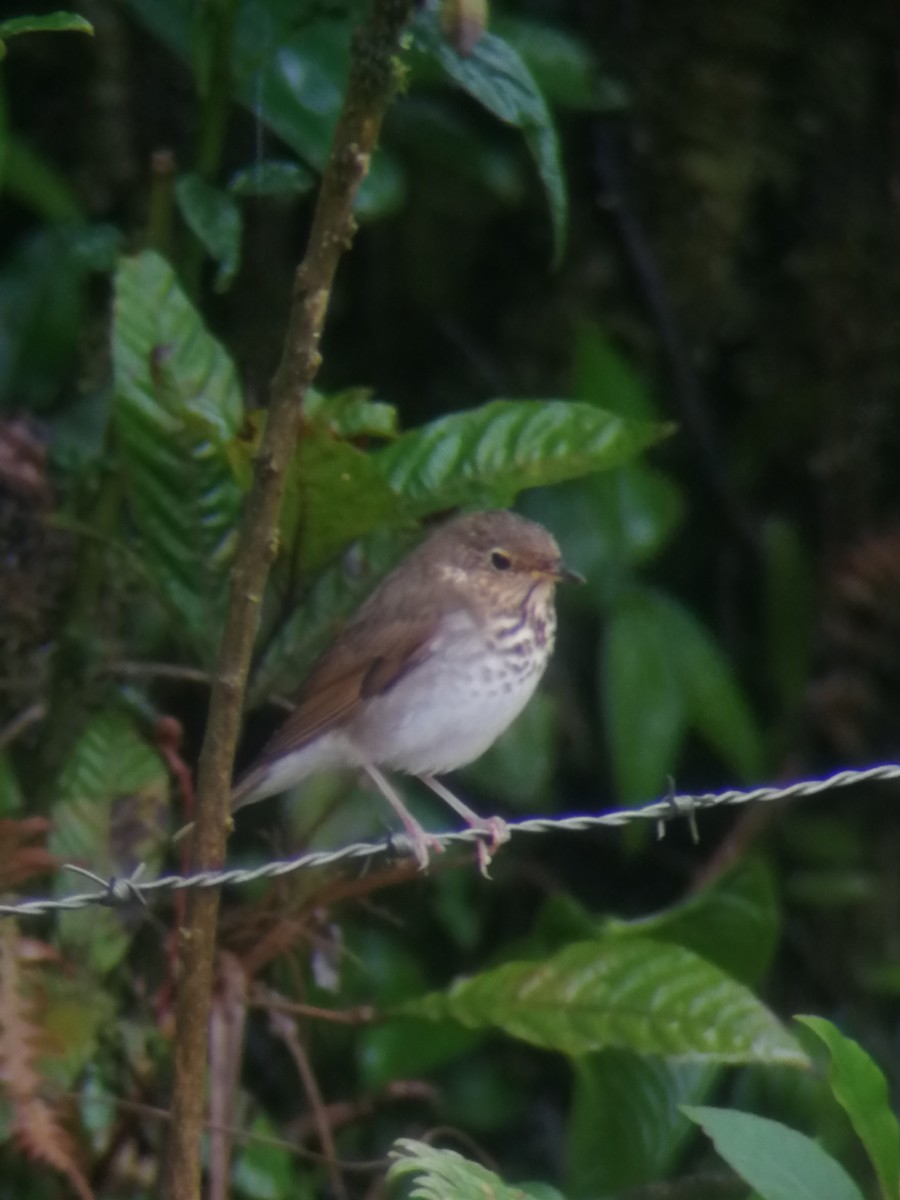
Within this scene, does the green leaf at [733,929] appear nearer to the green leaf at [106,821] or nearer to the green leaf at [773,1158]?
the green leaf at [106,821]

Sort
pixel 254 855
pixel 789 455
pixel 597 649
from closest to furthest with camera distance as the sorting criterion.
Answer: pixel 254 855 → pixel 597 649 → pixel 789 455

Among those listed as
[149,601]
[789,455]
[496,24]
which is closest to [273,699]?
[149,601]

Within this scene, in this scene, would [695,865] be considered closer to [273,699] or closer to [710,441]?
[710,441]

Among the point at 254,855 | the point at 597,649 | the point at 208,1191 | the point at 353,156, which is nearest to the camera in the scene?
the point at 353,156

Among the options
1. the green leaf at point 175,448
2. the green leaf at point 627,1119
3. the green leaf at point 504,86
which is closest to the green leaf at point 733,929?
the green leaf at point 627,1119

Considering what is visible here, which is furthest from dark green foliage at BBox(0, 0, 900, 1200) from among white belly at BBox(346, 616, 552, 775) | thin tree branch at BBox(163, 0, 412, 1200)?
thin tree branch at BBox(163, 0, 412, 1200)

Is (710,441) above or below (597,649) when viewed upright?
above
